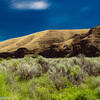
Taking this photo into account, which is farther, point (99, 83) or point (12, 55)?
point (12, 55)

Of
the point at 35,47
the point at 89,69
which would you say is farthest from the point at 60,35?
the point at 89,69

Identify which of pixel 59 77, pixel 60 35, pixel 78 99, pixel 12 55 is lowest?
pixel 78 99

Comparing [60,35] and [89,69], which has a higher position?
[60,35]

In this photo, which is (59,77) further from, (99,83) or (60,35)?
(60,35)

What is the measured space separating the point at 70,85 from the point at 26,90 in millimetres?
1838

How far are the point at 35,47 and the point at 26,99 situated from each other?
77.8m

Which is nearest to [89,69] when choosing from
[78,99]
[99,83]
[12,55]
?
[99,83]

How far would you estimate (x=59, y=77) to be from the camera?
19.1ft

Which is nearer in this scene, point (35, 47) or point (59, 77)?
point (59, 77)

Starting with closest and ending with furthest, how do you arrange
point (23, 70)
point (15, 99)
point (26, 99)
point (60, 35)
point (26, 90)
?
point (15, 99) < point (26, 99) < point (26, 90) < point (23, 70) < point (60, 35)

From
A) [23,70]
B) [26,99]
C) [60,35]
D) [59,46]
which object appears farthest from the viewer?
[60,35]

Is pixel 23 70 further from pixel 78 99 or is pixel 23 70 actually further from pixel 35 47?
pixel 35 47

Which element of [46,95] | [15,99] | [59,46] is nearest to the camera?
[15,99]

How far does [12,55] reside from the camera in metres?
74.2
